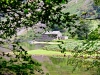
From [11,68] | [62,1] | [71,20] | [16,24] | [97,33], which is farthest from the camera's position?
[97,33]

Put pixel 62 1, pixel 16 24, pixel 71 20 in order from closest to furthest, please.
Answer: pixel 62 1 → pixel 71 20 → pixel 16 24

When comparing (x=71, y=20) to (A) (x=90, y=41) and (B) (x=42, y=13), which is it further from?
(A) (x=90, y=41)

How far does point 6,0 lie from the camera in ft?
13.5

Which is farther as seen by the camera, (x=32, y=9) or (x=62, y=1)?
(x=32, y=9)

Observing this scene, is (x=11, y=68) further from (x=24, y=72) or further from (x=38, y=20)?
(x=38, y=20)

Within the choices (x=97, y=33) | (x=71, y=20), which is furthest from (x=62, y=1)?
(x=97, y=33)

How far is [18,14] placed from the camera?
15.4 ft

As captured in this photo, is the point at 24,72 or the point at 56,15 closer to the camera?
the point at 24,72

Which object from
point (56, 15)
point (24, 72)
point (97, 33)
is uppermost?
point (56, 15)

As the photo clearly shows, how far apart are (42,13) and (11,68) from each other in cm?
108

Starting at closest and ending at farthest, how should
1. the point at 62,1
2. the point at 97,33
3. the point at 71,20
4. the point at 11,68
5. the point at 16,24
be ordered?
the point at 62,1, the point at 11,68, the point at 71,20, the point at 16,24, the point at 97,33

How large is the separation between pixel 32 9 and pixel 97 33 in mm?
2093

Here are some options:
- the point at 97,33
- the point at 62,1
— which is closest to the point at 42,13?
the point at 62,1

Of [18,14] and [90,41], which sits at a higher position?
[18,14]
